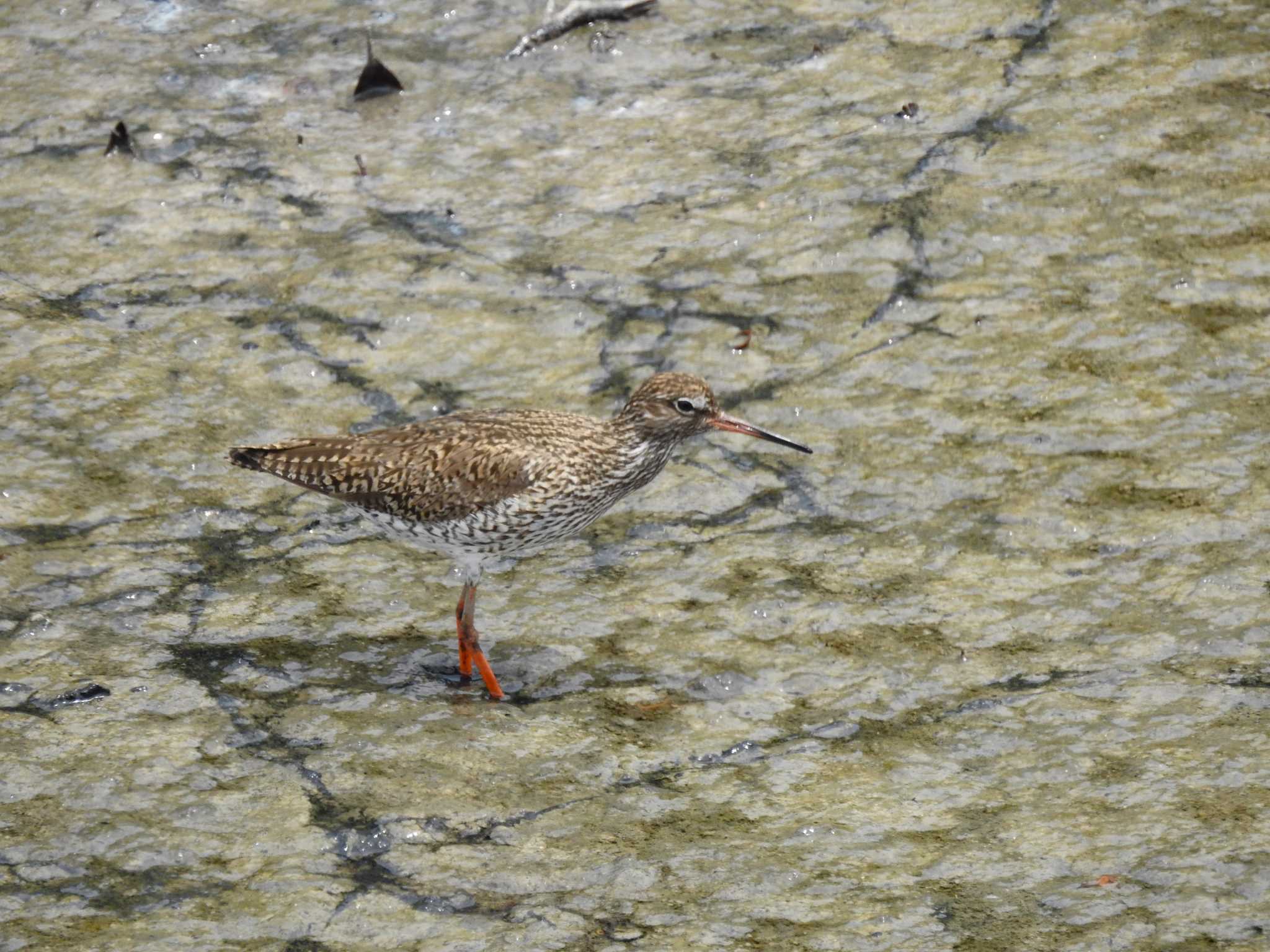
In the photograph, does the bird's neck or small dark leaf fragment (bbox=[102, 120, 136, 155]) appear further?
small dark leaf fragment (bbox=[102, 120, 136, 155])

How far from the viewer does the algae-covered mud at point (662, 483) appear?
16.7 feet

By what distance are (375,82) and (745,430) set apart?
401 centimetres

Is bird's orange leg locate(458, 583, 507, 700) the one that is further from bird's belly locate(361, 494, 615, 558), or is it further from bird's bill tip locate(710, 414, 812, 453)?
bird's bill tip locate(710, 414, 812, 453)

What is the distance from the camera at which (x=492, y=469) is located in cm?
623

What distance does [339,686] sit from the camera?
605 cm

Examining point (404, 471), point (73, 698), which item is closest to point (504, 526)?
point (404, 471)

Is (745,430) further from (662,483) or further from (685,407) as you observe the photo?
(662,483)

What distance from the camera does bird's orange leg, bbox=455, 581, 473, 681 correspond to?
6.16 meters

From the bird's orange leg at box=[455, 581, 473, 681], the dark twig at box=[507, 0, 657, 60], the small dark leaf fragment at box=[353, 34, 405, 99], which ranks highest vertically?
the dark twig at box=[507, 0, 657, 60]

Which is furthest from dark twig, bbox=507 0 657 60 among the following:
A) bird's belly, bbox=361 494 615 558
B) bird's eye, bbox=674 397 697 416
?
bird's belly, bbox=361 494 615 558

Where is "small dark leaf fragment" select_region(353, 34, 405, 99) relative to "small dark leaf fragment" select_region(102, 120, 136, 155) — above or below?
above

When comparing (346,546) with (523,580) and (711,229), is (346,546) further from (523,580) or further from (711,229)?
(711,229)

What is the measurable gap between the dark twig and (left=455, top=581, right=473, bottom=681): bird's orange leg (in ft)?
15.2

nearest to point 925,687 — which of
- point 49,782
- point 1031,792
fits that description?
point 1031,792
